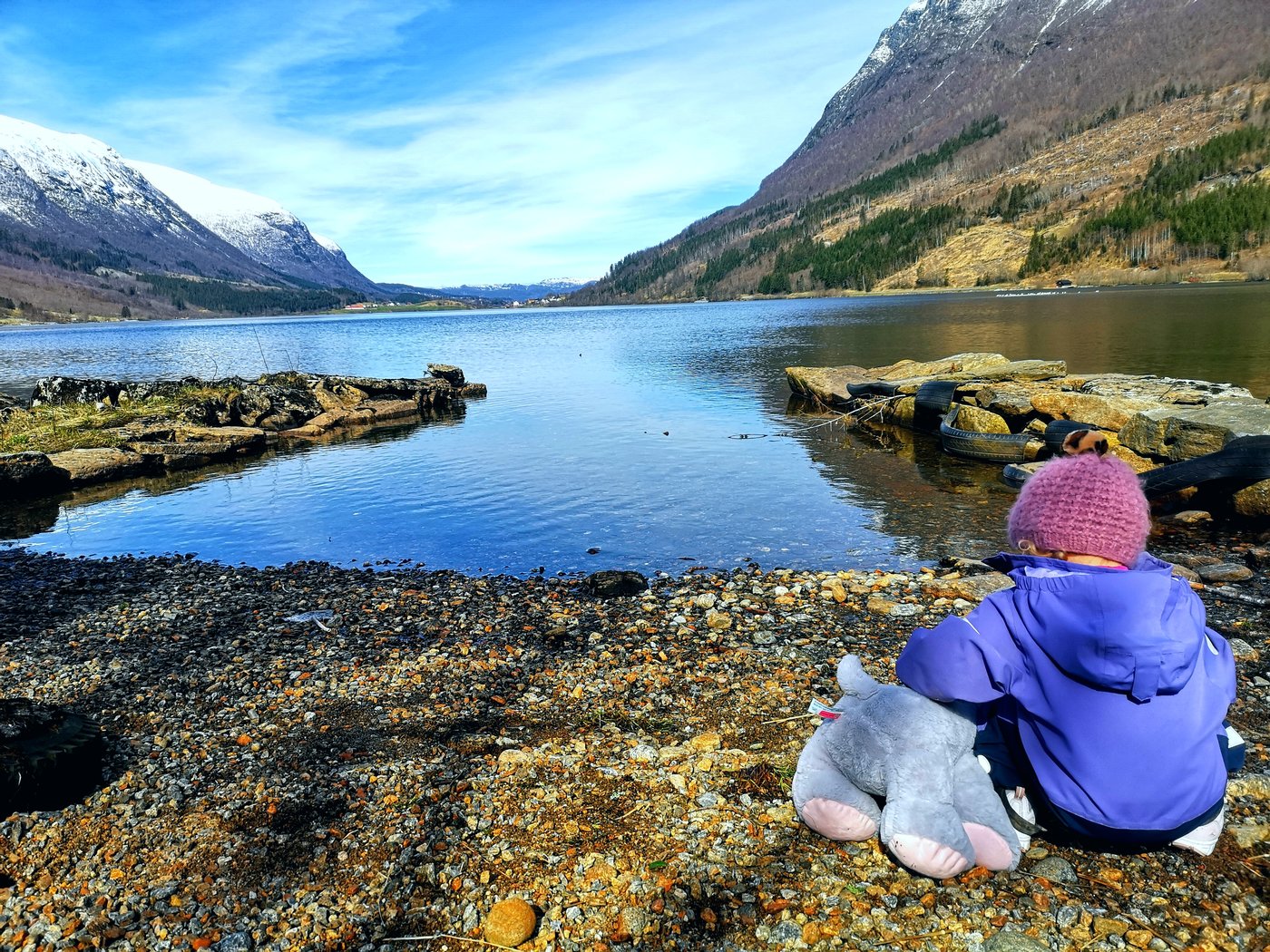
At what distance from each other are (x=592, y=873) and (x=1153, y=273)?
188 meters

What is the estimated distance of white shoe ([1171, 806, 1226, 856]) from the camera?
4129 mm

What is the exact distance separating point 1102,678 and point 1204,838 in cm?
172

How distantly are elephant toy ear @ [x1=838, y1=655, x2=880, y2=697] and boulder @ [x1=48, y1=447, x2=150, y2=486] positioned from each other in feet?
89.0

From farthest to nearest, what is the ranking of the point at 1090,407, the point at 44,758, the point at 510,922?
the point at 1090,407 < the point at 44,758 < the point at 510,922

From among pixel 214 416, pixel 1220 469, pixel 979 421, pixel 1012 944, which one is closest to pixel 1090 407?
pixel 979 421

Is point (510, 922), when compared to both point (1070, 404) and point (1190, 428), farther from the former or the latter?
point (1070, 404)

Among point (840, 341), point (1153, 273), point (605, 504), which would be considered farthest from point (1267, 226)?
point (605, 504)

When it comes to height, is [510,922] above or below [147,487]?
above

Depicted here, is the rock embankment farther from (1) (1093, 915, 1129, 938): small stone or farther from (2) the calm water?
(1) (1093, 915, 1129, 938): small stone

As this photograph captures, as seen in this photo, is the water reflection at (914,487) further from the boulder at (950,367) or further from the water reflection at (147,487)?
the water reflection at (147,487)

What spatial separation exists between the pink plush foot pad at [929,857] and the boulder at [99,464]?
91.1 feet

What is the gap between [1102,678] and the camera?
352 centimetres

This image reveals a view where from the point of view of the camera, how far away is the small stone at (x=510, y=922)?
14.1 ft

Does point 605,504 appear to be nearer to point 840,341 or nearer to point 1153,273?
point 840,341
